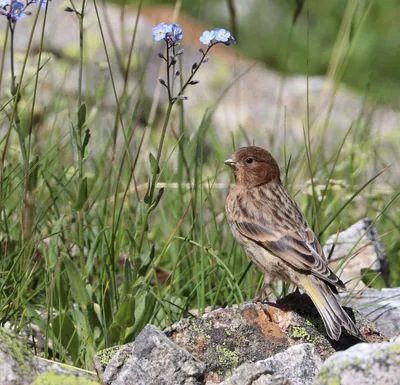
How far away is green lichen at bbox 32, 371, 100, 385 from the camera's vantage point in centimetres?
287

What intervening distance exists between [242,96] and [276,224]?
23.3ft

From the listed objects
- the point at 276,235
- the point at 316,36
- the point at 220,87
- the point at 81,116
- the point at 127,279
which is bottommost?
the point at 127,279

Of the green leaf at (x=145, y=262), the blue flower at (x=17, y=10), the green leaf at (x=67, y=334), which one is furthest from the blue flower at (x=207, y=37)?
the green leaf at (x=67, y=334)

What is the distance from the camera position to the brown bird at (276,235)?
3.83 m

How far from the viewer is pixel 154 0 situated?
13.4 meters

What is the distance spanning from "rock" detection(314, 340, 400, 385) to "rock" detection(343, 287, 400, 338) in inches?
46.0

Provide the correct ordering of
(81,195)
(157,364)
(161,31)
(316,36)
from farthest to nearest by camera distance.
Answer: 1. (316,36)
2. (81,195)
3. (161,31)
4. (157,364)

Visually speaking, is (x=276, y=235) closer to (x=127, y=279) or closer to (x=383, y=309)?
(x=383, y=309)

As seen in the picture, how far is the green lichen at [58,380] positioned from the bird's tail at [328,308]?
1120mm

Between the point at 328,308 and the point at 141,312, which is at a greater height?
the point at 328,308

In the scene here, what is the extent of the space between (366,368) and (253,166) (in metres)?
2.14

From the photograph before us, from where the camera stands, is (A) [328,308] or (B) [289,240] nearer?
(A) [328,308]

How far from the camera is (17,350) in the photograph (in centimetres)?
301

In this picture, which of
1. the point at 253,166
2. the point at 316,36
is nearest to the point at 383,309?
the point at 253,166
